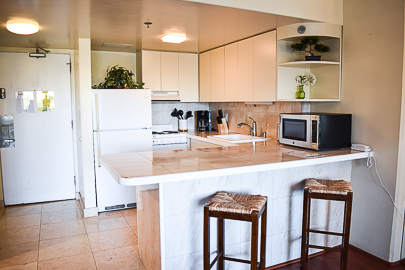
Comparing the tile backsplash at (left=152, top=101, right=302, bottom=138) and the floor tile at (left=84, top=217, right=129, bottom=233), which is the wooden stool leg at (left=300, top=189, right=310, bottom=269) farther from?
the floor tile at (left=84, top=217, right=129, bottom=233)

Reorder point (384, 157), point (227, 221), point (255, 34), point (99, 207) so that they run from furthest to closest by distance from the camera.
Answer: point (99, 207)
point (255, 34)
point (384, 157)
point (227, 221)

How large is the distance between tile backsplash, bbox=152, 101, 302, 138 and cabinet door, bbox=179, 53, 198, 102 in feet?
1.22

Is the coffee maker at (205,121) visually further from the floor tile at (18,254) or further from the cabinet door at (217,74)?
the floor tile at (18,254)

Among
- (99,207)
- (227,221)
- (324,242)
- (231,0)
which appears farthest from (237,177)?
(99,207)

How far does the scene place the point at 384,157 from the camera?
2814 millimetres

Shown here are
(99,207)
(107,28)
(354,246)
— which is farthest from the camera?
(99,207)

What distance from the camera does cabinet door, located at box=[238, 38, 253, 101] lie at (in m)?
3.79

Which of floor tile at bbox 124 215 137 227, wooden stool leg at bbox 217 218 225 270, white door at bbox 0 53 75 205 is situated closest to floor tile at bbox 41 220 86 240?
floor tile at bbox 124 215 137 227

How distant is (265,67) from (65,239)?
2828 mm

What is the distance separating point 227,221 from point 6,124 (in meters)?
3.61

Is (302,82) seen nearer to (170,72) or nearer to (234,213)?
(234,213)

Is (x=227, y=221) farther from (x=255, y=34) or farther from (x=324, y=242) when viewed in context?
(x=255, y=34)

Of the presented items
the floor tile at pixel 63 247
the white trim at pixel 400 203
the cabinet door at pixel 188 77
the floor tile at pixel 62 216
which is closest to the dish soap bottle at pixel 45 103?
the floor tile at pixel 62 216

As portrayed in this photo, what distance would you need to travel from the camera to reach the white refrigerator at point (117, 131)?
4043mm
